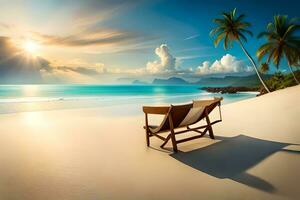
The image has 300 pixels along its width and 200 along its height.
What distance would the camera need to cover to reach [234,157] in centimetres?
315

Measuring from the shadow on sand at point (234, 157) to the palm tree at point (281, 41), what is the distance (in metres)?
16.3

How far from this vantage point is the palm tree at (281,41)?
Answer: 17703mm

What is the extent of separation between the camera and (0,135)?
5.01 m

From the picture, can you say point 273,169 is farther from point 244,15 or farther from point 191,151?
point 244,15

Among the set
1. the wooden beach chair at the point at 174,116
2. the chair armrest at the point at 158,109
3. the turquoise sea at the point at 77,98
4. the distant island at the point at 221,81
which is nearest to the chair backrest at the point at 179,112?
the wooden beach chair at the point at 174,116

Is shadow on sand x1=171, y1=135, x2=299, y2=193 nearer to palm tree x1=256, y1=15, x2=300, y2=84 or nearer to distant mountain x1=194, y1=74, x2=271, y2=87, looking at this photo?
palm tree x1=256, y1=15, x2=300, y2=84

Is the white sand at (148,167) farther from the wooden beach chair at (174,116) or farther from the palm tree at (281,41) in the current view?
the palm tree at (281,41)

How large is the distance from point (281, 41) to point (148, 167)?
18.6 meters

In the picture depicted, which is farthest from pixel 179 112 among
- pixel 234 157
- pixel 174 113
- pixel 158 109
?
pixel 234 157

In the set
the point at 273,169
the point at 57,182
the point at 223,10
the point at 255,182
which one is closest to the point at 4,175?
the point at 57,182

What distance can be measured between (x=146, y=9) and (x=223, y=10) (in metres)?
5.74

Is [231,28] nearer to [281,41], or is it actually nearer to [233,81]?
[281,41]

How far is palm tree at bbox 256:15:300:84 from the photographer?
17.7 meters

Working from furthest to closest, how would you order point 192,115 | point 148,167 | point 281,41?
point 281,41 < point 192,115 < point 148,167
